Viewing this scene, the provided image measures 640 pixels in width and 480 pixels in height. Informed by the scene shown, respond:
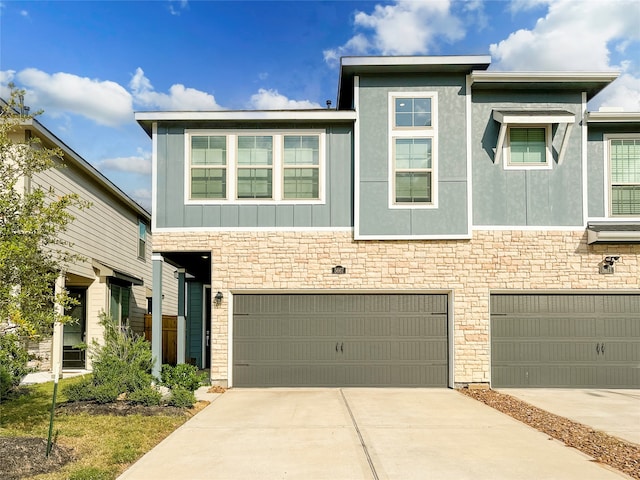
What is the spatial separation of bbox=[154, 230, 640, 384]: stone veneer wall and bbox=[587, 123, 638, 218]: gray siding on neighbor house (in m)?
0.75

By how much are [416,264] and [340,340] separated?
91.1 inches

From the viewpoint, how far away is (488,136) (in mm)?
12688

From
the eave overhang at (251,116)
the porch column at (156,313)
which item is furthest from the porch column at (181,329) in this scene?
the eave overhang at (251,116)

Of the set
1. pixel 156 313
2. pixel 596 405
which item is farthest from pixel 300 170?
pixel 596 405

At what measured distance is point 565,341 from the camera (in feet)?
41.7

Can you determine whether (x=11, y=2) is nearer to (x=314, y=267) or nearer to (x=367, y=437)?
(x=314, y=267)

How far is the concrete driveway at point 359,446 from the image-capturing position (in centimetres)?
613

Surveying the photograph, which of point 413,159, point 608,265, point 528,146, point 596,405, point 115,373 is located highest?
point 528,146

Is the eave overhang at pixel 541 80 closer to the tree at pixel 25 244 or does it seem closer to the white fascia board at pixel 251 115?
the white fascia board at pixel 251 115

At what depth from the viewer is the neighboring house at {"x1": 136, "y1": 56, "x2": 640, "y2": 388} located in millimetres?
12570

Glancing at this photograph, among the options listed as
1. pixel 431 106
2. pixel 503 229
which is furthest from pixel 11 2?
pixel 503 229

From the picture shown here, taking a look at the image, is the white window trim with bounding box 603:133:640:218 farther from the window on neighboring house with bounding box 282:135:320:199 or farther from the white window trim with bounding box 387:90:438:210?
the window on neighboring house with bounding box 282:135:320:199

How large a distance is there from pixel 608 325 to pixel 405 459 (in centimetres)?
810

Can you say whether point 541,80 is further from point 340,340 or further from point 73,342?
point 73,342
